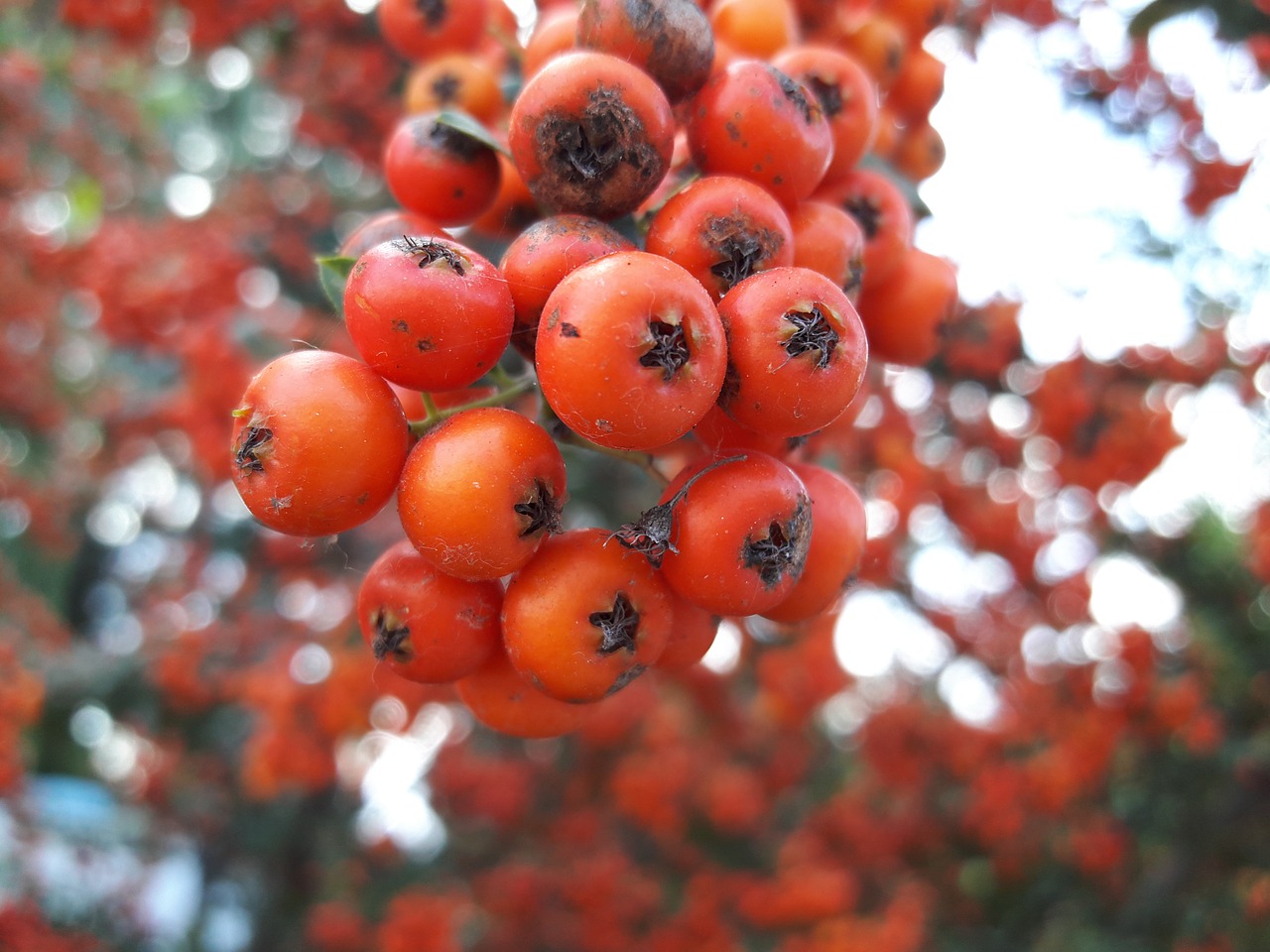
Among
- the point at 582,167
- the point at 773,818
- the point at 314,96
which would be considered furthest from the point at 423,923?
the point at 582,167

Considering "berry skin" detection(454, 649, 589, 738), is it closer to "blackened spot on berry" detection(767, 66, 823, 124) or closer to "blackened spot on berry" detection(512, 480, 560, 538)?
"blackened spot on berry" detection(512, 480, 560, 538)

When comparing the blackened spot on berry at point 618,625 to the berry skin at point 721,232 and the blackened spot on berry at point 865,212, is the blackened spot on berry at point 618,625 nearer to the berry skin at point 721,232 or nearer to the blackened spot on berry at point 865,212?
the berry skin at point 721,232

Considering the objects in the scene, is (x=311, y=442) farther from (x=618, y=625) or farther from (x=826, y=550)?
(x=826, y=550)

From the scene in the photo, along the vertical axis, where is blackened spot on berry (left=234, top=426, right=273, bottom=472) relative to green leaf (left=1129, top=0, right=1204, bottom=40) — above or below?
below

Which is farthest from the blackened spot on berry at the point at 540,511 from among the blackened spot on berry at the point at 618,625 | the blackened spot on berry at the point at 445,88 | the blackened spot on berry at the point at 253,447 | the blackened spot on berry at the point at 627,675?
the blackened spot on berry at the point at 445,88

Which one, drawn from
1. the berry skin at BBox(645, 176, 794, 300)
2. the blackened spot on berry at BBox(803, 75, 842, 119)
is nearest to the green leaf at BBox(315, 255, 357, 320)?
the berry skin at BBox(645, 176, 794, 300)

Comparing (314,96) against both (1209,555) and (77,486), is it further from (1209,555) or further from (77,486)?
(1209,555)

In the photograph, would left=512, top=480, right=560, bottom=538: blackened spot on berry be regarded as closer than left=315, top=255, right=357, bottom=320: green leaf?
Yes
